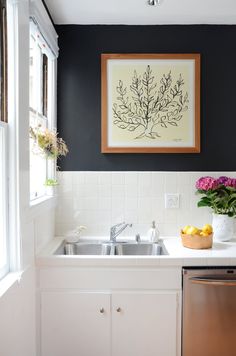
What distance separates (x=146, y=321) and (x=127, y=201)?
3.23 feet

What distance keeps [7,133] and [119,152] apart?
1138 mm

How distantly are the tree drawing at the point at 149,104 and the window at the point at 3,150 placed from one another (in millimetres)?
1149

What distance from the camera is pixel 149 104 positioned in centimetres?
263

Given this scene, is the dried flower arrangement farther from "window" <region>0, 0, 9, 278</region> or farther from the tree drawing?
the tree drawing

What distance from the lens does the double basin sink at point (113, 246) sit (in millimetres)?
2473

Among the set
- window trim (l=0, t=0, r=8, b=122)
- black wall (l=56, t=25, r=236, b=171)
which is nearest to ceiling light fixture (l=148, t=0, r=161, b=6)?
black wall (l=56, t=25, r=236, b=171)

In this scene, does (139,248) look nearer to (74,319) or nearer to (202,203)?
(202,203)

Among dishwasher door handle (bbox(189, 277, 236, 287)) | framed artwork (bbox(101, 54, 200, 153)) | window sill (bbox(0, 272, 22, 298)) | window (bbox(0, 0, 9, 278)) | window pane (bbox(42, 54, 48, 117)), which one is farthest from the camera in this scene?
framed artwork (bbox(101, 54, 200, 153))

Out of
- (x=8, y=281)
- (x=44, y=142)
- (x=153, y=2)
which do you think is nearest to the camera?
(x=8, y=281)

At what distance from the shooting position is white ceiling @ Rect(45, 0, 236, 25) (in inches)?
91.3

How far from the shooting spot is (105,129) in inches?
104

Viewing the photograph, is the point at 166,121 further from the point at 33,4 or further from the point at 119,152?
the point at 33,4

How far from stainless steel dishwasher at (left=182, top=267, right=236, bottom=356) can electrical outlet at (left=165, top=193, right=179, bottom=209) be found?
2.34ft

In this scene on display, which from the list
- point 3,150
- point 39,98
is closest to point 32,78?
point 39,98
